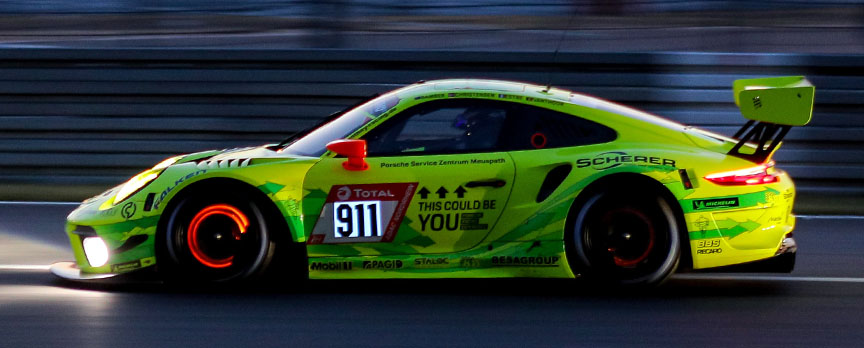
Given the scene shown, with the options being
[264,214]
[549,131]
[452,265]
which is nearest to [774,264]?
[549,131]

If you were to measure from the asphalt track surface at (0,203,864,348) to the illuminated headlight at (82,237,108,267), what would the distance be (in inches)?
6.2

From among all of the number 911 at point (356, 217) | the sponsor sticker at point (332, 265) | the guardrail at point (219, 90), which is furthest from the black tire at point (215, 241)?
the guardrail at point (219, 90)

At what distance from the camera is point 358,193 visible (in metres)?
5.84

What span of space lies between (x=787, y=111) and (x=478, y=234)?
1606mm

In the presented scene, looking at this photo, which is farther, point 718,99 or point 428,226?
point 718,99

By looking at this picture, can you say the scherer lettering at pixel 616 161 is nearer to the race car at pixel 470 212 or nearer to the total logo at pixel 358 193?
the race car at pixel 470 212

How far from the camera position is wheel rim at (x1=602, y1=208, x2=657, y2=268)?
19.3 ft

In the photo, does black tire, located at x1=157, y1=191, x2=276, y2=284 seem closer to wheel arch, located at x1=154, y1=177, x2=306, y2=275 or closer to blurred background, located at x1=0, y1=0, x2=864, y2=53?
wheel arch, located at x1=154, y1=177, x2=306, y2=275

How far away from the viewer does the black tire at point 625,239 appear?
585cm

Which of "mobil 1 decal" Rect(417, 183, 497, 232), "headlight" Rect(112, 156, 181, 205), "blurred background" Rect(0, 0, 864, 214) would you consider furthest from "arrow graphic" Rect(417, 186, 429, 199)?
"blurred background" Rect(0, 0, 864, 214)

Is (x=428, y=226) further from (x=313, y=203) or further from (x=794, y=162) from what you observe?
(x=794, y=162)

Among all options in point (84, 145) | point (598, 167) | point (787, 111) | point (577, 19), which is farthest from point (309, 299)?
point (577, 19)

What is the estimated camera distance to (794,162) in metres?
9.26

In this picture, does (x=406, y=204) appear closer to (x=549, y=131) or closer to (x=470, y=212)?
(x=470, y=212)
